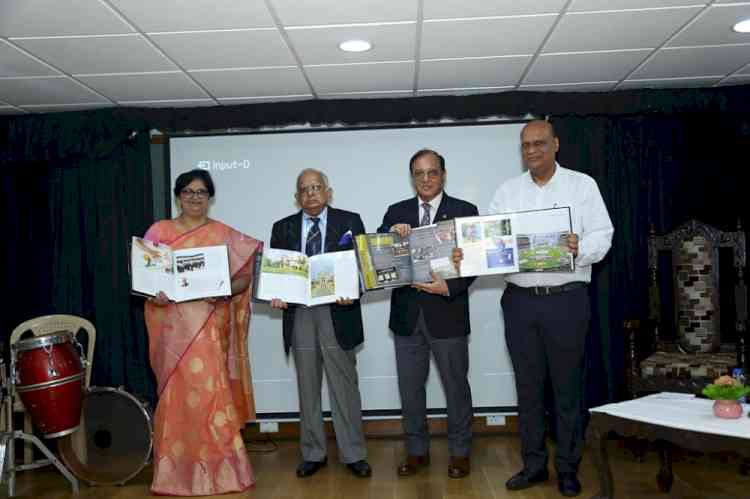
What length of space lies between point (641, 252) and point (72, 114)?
391 cm

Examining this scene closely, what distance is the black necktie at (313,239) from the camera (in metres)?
3.77

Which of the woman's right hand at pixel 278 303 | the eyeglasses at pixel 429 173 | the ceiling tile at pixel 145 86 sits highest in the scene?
the ceiling tile at pixel 145 86

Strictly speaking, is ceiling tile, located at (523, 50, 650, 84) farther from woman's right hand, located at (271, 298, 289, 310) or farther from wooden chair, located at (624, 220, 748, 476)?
woman's right hand, located at (271, 298, 289, 310)

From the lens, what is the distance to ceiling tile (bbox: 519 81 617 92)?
447 centimetres

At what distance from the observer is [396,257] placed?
3518mm

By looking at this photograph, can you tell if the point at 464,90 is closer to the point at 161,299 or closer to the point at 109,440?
the point at 161,299

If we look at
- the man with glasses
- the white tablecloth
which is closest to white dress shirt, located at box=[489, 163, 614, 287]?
the man with glasses

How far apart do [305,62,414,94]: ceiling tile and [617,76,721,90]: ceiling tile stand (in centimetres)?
142

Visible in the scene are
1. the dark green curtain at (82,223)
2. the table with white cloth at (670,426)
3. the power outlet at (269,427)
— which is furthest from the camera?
the power outlet at (269,427)

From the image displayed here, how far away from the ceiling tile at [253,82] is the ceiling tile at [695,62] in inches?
81.8

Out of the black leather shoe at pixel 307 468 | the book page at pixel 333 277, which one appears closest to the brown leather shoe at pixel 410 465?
the black leather shoe at pixel 307 468

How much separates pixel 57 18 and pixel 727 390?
321cm

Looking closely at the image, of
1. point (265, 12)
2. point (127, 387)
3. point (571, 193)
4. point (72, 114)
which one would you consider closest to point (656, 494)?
point (571, 193)

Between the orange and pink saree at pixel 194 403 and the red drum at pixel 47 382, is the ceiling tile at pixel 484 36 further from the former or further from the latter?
the red drum at pixel 47 382
